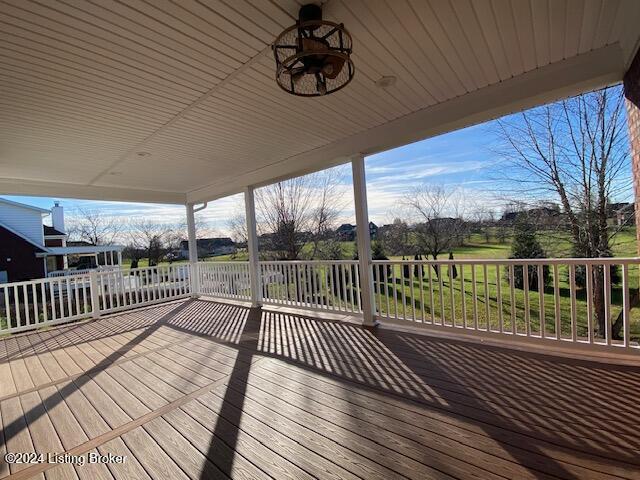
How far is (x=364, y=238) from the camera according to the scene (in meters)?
3.91

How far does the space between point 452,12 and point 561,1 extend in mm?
642

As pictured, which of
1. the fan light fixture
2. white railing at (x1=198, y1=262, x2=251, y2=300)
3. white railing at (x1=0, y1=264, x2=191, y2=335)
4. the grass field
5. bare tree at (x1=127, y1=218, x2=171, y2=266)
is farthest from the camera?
bare tree at (x1=127, y1=218, x2=171, y2=266)

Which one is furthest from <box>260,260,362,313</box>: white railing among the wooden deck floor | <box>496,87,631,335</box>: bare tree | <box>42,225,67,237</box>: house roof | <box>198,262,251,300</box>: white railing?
<box>42,225,67,237</box>: house roof

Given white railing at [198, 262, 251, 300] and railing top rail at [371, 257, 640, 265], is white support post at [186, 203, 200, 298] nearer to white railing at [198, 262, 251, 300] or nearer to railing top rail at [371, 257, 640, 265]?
white railing at [198, 262, 251, 300]

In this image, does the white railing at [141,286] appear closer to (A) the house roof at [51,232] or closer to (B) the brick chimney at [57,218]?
(A) the house roof at [51,232]

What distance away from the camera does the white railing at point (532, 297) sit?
2459mm

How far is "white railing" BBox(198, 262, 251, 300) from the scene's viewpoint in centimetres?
585

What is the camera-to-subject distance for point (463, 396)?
6.72ft

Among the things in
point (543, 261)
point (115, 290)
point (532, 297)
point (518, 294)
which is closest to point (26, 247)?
point (115, 290)

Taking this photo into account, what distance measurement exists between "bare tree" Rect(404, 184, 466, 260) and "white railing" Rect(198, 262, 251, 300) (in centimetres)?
392

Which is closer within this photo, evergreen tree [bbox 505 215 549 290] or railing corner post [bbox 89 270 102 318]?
evergreen tree [bbox 505 215 549 290]

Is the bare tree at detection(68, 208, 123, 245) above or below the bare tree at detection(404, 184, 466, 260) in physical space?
above

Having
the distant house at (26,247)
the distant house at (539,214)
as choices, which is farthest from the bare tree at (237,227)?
the distant house at (539,214)

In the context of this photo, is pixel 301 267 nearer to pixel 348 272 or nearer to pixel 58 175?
pixel 348 272
